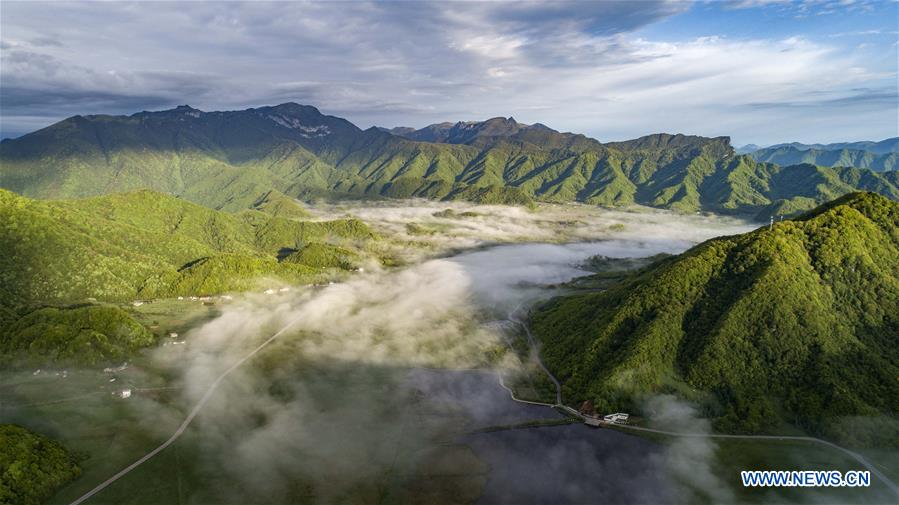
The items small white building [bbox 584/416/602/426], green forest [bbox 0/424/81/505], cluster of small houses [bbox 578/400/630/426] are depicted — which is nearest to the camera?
green forest [bbox 0/424/81/505]

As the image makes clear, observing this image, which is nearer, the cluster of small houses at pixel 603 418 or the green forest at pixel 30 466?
the green forest at pixel 30 466

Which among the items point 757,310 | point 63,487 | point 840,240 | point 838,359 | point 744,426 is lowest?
point 63,487

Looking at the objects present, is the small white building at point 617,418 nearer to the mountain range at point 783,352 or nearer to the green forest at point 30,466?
the mountain range at point 783,352

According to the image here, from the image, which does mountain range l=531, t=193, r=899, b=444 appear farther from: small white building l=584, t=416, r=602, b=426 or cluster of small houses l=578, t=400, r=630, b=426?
small white building l=584, t=416, r=602, b=426

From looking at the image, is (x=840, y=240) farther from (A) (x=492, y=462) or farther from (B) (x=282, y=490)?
(B) (x=282, y=490)

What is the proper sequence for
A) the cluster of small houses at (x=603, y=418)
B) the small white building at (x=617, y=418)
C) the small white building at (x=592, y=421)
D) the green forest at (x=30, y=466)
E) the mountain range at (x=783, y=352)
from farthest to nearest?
the small white building at (x=592, y=421) < the cluster of small houses at (x=603, y=418) < the small white building at (x=617, y=418) < the mountain range at (x=783, y=352) < the green forest at (x=30, y=466)

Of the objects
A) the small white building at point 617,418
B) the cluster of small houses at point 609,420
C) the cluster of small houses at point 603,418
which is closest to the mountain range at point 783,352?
the cluster of small houses at point 603,418

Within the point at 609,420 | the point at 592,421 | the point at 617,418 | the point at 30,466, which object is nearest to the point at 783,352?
the point at 617,418

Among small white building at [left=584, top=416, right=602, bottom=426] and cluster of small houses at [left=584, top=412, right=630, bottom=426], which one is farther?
small white building at [left=584, top=416, right=602, bottom=426]

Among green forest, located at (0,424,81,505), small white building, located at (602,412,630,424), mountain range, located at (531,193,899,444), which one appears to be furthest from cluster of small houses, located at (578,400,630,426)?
green forest, located at (0,424,81,505)

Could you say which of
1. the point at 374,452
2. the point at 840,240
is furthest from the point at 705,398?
the point at 374,452

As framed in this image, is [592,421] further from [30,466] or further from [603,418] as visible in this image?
[30,466]
